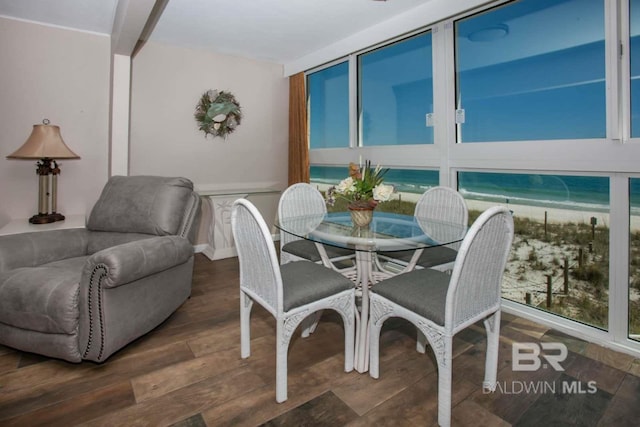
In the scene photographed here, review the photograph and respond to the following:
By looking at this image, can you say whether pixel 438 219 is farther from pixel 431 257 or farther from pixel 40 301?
pixel 40 301

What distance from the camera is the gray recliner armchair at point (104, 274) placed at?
1858 mm

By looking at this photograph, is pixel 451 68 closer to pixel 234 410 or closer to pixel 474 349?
pixel 474 349

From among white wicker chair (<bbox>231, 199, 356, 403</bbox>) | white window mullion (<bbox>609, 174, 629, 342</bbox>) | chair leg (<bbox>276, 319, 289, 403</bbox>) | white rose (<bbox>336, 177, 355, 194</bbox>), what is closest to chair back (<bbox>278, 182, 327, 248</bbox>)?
white rose (<bbox>336, 177, 355, 194</bbox>)

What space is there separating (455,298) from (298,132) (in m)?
3.48

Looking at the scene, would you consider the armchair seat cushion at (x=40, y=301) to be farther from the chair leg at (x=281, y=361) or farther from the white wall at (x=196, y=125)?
the white wall at (x=196, y=125)

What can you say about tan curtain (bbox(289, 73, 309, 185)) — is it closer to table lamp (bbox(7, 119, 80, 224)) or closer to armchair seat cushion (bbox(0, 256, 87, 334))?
Result: table lamp (bbox(7, 119, 80, 224))

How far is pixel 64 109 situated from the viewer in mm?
3432

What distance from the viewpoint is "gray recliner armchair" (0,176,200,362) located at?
1.86 metres

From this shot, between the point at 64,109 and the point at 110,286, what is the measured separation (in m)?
2.48

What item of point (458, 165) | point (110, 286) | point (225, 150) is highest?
point (225, 150)

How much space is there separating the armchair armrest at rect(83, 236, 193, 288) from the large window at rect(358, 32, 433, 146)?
7.12 ft

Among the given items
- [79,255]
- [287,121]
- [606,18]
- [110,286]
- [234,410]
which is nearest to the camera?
[234,410]

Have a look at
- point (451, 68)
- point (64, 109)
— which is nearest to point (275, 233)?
point (64, 109)

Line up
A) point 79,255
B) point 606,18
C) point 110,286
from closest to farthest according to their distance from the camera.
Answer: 1. point 110,286
2. point 606,18
3. point 79,255
